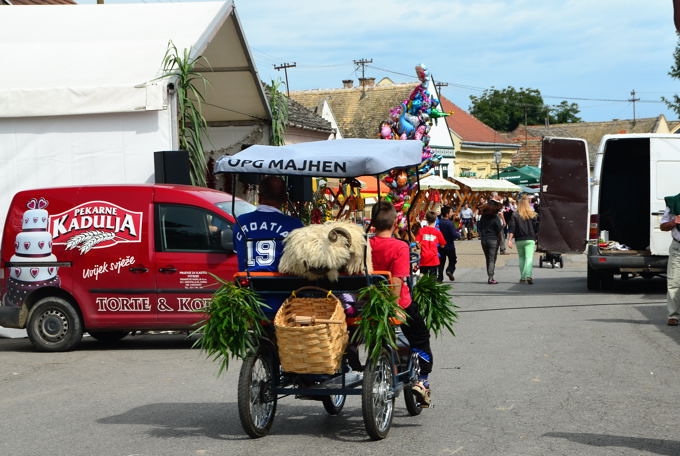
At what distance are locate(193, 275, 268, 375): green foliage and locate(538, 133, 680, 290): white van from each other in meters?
11.5

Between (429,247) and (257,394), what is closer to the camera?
(257,394)

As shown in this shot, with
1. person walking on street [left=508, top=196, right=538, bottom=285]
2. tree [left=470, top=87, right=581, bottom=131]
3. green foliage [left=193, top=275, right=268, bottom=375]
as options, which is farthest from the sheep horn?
tree [left=470, top=87, right=581, bottom=131]

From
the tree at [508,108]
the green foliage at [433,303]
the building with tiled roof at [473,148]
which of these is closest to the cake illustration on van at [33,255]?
the green foliage at [433,303]

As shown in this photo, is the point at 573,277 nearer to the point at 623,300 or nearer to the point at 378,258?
the point at 623,300

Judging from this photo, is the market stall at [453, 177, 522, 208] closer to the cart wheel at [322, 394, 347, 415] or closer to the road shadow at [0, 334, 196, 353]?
the road shadow at [0, 334, 196, 353]

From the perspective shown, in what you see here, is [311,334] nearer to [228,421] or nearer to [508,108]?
[228,421]

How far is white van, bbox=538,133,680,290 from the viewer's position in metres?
18.4

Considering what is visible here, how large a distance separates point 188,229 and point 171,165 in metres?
2.87

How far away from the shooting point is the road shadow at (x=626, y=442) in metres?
6.91

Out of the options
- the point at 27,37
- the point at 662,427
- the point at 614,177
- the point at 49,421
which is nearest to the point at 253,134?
the point at 27,37

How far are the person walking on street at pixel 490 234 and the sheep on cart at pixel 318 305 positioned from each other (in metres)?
15.2

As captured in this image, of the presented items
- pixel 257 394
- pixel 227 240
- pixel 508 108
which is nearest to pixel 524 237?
pixel 227 240

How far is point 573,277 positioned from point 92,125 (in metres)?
12.7

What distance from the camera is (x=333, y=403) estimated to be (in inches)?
326
